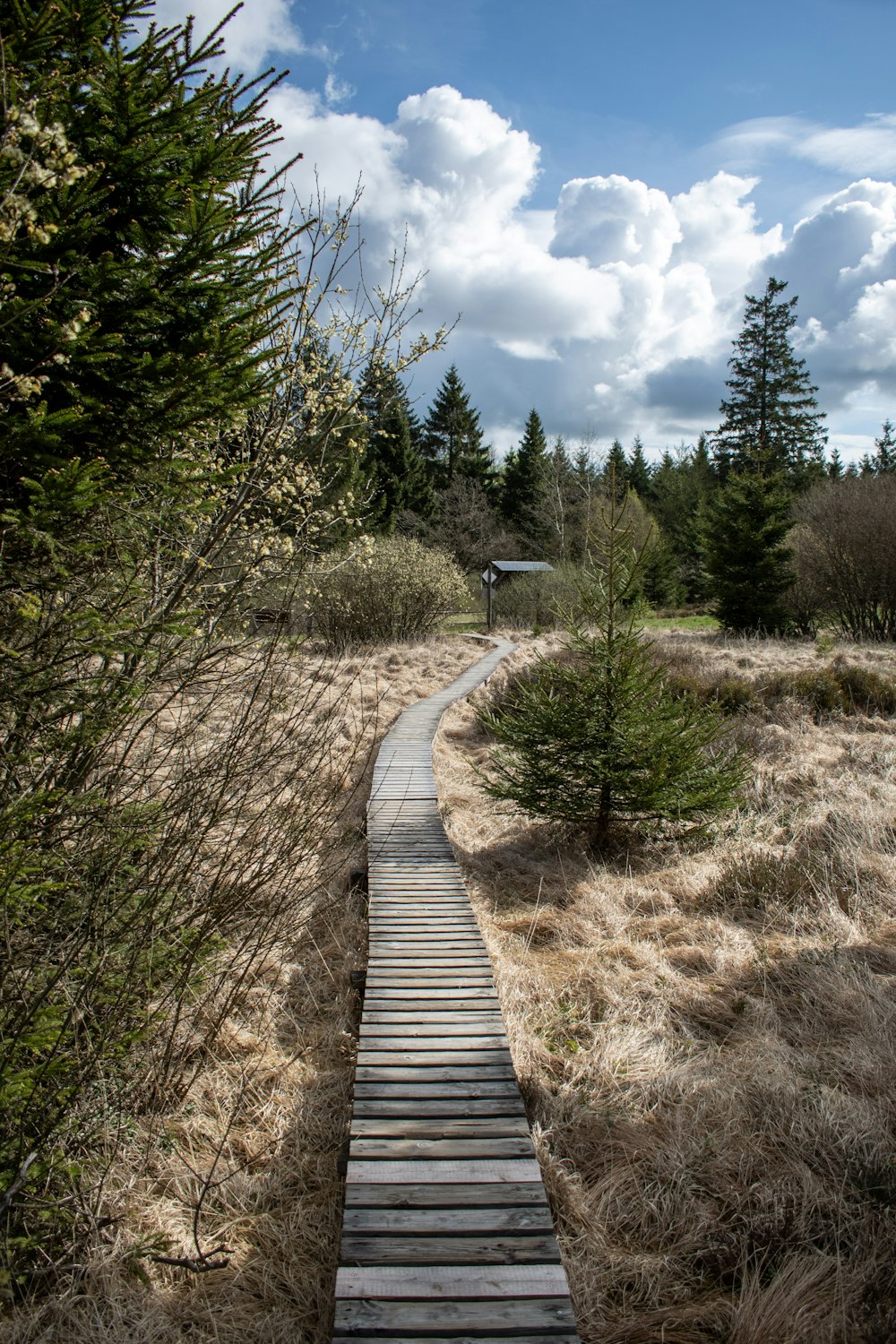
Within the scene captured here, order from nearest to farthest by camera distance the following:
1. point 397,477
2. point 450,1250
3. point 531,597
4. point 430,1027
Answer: point 450,1250 < point 430,1027 < point 531,597 < point 397,477

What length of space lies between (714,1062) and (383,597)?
15.0 m

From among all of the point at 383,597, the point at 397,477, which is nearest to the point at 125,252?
the point at 383,597

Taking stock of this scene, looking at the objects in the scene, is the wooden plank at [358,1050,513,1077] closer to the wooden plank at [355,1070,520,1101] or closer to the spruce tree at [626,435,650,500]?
the wooden plank at [355,1070,520,1101]

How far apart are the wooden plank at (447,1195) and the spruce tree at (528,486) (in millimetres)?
34922

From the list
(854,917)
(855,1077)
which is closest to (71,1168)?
(855,1077)

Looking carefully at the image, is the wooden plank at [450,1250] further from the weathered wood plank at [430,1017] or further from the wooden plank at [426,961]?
the wooden plank at [426,961]

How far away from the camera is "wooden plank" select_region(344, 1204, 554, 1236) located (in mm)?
2508

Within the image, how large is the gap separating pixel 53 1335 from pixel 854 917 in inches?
203

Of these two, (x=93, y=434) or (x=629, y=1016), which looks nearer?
(x=93, y=434)

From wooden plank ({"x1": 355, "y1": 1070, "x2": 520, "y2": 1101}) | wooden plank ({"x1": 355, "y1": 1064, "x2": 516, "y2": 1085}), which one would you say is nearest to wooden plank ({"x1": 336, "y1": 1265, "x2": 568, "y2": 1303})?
wooden plank ({"x1": 355, "y1": 1070, "x2": 520, "y2": 1101})

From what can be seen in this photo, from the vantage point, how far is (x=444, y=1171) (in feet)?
9.10

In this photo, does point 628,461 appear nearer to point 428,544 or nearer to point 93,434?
point 428,544

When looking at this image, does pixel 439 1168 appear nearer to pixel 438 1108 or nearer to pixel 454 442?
pixel 438 1108

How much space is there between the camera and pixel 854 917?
17.8 ft
